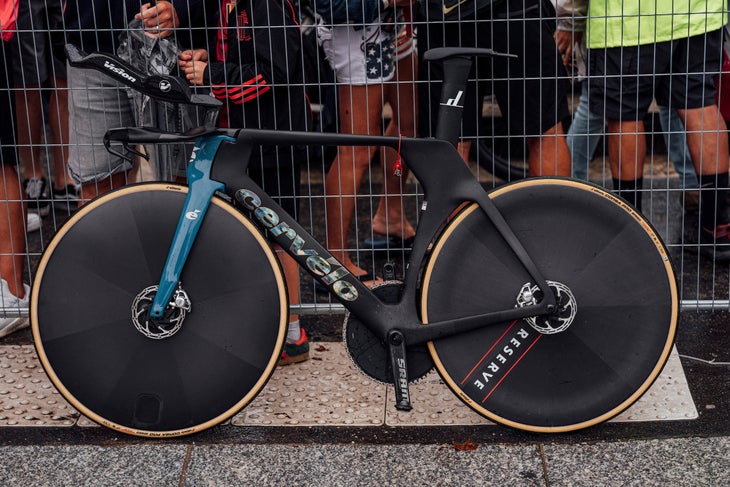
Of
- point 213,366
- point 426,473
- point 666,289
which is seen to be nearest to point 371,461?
point 426,473

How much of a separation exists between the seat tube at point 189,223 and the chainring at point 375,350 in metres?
0.58

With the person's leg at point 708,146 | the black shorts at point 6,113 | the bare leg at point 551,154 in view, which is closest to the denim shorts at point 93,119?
the black shorts at point 6,113

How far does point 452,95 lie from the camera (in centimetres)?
357

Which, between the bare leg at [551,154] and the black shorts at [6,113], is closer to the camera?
the black shorts at [6,113]

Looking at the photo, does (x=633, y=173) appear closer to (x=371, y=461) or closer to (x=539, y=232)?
(x=539, y=232)

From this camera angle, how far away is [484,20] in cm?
408

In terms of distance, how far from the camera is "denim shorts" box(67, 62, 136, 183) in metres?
4.30

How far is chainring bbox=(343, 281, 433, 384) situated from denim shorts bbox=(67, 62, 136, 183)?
4.20 ft

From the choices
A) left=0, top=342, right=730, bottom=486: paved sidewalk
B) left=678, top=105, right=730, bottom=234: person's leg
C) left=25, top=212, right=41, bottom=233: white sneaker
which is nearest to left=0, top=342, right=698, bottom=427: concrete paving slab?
left=0, top=342, right=730, bottom=486: paved sidewalk

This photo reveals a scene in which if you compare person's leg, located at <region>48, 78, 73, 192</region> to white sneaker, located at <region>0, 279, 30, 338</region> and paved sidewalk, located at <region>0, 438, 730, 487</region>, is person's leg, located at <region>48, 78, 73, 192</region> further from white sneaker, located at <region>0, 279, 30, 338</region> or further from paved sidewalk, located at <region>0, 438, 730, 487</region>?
paved sidewalk, located at <region>0, 438, 730, 487</region>

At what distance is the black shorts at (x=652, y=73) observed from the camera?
454 centimetres

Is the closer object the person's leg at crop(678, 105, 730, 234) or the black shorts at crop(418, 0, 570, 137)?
the black shorts at crop(418, 0, 570, 137)

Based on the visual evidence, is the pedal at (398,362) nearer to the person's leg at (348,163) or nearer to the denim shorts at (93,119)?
the person's leg at (348,163)

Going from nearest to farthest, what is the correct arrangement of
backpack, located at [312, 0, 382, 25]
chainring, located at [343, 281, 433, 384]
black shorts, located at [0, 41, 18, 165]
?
chainring, located at [343, 281, 433, 384], backpack, located at [312, 0, 382, 25], black shorts, located at [0, 41, 18, 165]
